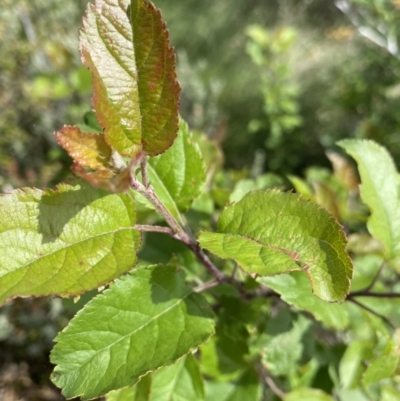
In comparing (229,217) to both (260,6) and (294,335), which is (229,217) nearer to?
(294,335)

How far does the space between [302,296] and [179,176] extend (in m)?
0.36

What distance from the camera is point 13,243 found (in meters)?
0.55

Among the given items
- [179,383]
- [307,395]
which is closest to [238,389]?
[307,395]

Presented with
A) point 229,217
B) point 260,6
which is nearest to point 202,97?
point 260,6

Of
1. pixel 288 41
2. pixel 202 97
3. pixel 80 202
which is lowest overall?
pixel 202 97

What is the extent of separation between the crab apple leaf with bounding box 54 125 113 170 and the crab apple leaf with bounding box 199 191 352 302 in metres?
0.19

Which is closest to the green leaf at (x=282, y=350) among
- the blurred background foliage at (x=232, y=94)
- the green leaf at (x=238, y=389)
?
the green leaf at (x=238, y=389)

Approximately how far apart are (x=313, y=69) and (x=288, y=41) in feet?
3.78

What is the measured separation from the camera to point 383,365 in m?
0.84

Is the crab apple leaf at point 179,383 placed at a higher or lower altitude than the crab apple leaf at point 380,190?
lower

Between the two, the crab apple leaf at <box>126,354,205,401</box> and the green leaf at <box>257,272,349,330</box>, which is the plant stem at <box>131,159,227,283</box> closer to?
the green leaf at <box>257,272,349,330</box>

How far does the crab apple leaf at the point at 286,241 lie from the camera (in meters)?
0.55

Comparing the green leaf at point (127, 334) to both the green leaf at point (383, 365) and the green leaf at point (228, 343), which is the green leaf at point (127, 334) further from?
the green leaf at point (383, 365)

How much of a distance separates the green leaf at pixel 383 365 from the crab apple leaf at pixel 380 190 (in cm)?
20
